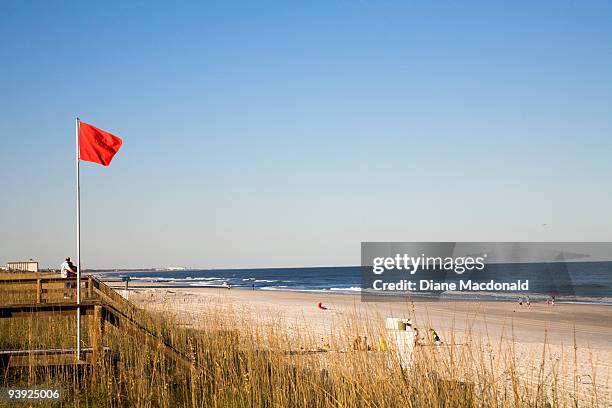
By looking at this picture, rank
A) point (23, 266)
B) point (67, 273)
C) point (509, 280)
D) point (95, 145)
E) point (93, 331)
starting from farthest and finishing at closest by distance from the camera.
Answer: point (509, 280), point (23, 266), point (67, 273), point (95, 145), point (93, 331)

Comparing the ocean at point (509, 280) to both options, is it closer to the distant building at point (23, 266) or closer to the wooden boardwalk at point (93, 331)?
the distant building at point (23, 266)

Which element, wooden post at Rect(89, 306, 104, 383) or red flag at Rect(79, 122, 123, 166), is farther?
red flag at Rect(79, 122, 123, 166)

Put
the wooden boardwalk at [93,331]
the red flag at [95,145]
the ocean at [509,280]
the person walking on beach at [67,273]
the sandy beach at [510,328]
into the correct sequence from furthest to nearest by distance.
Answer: the ocean at [509,280] < the person walking on beach at [67,273] < the red flag at [95,145] < the sandy beach at [510,328] < the wooden boardwalk at [93,331]

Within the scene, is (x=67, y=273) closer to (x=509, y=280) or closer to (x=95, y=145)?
(x=95, y=145)

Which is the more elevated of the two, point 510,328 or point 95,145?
point 95,145

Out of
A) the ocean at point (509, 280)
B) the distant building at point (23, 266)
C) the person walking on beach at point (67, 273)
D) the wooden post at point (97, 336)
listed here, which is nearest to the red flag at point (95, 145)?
the wooden post at point (97, 336)

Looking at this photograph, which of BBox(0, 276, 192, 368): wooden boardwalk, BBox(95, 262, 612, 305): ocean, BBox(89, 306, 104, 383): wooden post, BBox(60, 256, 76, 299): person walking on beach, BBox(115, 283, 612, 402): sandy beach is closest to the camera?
BBox(0, 276, 192, 368): wooden boardwalk

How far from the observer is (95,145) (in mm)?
9516

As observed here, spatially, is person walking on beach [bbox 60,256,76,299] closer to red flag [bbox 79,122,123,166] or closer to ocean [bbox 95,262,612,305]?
red flag [bbox 79,122,123,166]

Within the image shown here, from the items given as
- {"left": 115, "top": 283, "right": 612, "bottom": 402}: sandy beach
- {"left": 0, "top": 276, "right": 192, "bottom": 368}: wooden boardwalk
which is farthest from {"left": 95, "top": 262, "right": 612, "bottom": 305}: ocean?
{"left": 0, "top": 276, "right": 192, "bottom": 368}: wooden boardwalk

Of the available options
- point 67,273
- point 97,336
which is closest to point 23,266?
point 67,273

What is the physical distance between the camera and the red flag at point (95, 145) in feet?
31.0

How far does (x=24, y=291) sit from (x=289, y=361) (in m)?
12.6

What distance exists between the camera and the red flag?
31.0 ft
